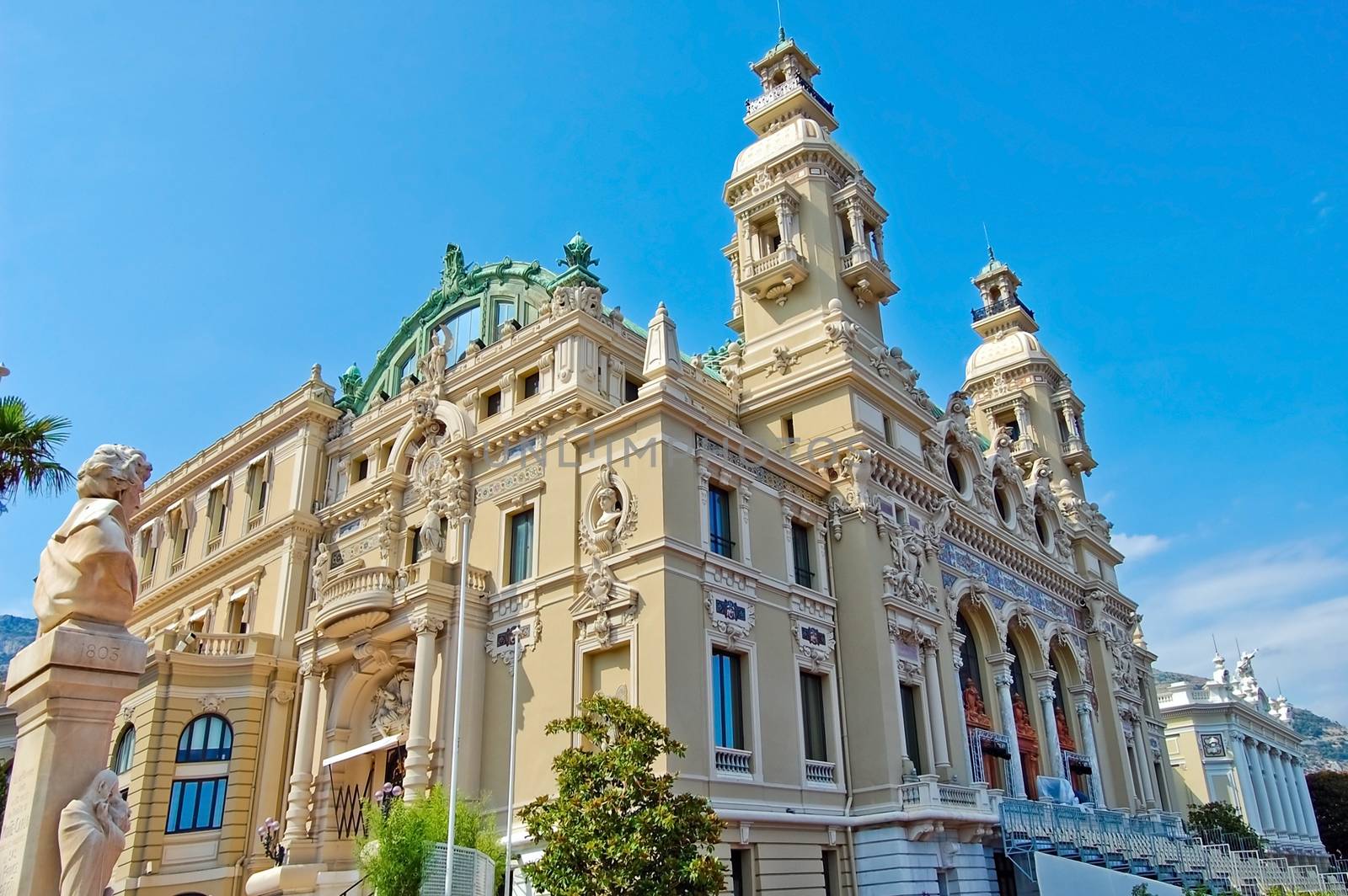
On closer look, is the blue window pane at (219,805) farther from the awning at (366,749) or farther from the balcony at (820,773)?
the balcony at (820,773)

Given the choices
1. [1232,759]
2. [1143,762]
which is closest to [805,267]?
[1143,762]

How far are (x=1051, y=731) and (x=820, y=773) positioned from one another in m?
17.0

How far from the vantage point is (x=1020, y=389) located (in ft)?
185

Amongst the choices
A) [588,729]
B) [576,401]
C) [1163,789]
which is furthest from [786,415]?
[1163,789]

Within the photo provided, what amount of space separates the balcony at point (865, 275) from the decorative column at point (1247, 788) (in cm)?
4916

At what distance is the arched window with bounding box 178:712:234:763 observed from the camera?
31.8m

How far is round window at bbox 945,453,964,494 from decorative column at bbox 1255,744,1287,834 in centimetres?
4613

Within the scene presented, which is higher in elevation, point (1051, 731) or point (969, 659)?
point (969, 659)

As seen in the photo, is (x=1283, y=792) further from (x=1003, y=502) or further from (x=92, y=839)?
(x=92, y=839)

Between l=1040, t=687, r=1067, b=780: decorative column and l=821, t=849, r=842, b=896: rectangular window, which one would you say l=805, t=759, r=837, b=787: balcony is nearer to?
l=821, t=849, r=842, b=896: rectangular window

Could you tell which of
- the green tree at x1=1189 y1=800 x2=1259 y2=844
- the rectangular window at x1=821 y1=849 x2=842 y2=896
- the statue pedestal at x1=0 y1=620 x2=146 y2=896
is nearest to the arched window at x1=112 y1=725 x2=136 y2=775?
the rectangular window at x1=821 y1=849 x2=842 y2=896

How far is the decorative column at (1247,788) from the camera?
218ft

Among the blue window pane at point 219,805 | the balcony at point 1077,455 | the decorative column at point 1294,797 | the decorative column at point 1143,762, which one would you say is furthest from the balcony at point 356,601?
the decorative column at point 1294,797

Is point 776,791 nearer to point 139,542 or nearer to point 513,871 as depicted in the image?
point 513,871
